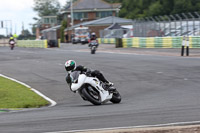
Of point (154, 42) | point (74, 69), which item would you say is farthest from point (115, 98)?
point (154, 42)

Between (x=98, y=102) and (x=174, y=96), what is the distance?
96.2 inches

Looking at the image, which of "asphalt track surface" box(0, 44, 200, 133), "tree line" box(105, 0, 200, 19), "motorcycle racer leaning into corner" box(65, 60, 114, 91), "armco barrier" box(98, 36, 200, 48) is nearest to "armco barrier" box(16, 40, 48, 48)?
"armco barrier" box(98, 36, 200, 48)

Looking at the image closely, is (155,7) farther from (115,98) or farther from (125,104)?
(125,104)

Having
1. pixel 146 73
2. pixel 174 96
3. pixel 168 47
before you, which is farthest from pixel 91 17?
pixel 174 96

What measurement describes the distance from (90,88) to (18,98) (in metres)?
3.27

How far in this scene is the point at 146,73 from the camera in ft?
64.1

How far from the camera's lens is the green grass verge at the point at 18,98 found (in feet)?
40.8

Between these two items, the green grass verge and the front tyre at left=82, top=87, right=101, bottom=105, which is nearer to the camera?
the front tyre at left=82, top=87, right=101, bottom=105

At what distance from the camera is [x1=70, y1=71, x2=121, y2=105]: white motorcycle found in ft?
35.5

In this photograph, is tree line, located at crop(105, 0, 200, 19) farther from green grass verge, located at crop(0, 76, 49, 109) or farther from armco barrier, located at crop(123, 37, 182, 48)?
green grass verge, located at crop(0, 76, 49, 109)

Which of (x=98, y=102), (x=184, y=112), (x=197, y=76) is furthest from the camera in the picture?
(x=197, y=76)

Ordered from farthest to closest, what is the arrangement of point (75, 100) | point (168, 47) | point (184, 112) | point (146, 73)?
point (168, 47) → point (146, 73) → point (75, 100) → point (184, 112)

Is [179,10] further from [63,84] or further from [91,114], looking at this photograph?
[91,114]

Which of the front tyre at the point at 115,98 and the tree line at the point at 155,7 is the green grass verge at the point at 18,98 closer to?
the front tyre at the point at 115,98
